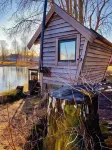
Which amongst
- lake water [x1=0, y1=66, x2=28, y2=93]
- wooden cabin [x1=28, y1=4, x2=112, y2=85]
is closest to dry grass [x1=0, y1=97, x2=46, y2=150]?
lake water [x1=0, y1=66, x2=28, y2=93]

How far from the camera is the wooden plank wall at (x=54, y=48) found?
21.4 feet

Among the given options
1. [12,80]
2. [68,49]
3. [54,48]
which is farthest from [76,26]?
[12,80]

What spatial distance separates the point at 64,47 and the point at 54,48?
524 millimetres

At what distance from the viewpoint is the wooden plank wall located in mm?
6537

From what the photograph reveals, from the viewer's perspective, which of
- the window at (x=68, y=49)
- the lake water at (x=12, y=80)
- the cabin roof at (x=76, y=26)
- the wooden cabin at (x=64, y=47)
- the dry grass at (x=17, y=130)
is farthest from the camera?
the lake water at (x=12, y=80)

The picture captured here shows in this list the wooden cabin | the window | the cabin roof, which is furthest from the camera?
the window

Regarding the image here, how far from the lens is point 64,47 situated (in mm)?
6703

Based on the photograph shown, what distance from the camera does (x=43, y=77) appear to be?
7.75 meters

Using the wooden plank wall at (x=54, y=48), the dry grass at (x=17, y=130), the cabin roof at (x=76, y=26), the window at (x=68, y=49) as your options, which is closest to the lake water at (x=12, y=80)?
the wooden plank wall at (x=54, y=48)

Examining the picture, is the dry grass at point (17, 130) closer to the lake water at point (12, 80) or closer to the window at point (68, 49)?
the lake water at point (12, 80)

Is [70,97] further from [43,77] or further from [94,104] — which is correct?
[43,77]

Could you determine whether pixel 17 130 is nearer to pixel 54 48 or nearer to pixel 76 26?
pixel 76 26

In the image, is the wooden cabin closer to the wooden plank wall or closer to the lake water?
the wooden plank wall

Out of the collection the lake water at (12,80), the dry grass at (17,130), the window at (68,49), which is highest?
the window at (68,49)
